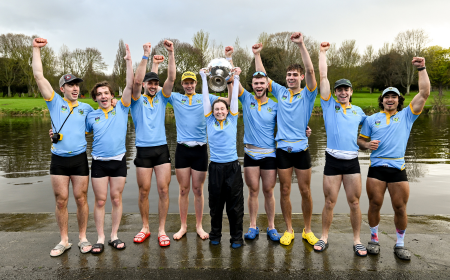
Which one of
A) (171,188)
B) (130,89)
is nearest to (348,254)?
(130,89)

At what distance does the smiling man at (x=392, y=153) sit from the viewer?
428 centimetres

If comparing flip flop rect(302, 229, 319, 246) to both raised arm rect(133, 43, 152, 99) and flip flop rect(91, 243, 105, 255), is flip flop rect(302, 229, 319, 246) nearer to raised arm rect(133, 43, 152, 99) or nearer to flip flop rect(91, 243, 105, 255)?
flip flop rect(91, 243, 105, 255)

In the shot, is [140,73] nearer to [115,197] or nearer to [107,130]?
[107,130]

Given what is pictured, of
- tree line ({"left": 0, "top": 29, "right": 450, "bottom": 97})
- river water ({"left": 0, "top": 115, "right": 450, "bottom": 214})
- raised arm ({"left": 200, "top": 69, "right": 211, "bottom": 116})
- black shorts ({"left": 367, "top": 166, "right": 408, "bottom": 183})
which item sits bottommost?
river water ({"left": 0, "top": 115, "right": 450, "bottom": 214})

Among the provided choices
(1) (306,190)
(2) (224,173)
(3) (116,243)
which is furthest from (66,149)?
(1) (306,190)

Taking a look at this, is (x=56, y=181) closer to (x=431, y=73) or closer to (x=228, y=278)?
(x=228, y=278)

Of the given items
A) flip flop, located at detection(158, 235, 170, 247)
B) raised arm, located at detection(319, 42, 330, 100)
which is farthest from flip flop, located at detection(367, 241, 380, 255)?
flip flop, located at detection(158, 235, 170, 247)

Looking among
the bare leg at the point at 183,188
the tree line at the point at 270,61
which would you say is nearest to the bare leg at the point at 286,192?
the bare leg at the point at 183,188

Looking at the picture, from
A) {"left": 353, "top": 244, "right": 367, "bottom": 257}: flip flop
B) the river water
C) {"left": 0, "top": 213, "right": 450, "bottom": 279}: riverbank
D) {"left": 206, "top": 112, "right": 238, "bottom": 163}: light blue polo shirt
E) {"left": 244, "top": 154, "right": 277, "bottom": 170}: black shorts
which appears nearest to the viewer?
{"left": 0, "top": 213, "right": 450, "bottom": 279}: riverbank

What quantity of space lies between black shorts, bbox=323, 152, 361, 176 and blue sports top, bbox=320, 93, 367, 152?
0.55 ft

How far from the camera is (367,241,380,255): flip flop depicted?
4.17 meters

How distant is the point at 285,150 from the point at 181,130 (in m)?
1.73

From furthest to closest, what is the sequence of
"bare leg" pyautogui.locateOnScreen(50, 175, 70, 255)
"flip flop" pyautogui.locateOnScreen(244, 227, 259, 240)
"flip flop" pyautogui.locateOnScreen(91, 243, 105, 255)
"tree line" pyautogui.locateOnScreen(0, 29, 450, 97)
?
"tree line" pyautogui.locateOnScreen(0, 29, 450, 97), "flip flop" pyautogui.locateOnScreen(244, 227, 259, 240), "bare leg" pyautogui.locateOnScreen(50, 175, 70, 255), "flip flop" pyautogui.locateOnScreen(91, 243, 105, 255)

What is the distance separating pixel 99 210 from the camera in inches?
179
